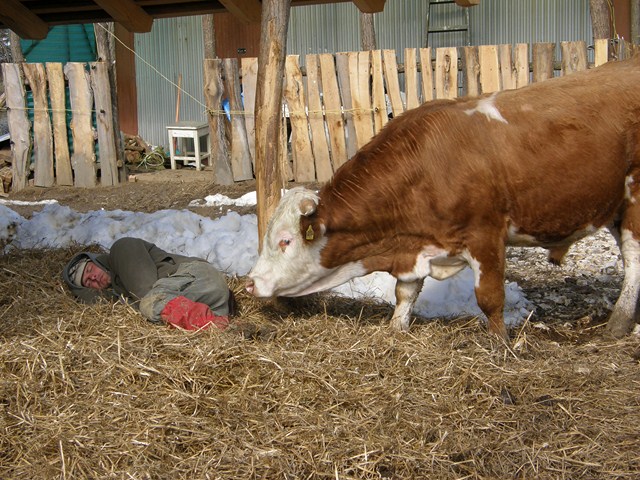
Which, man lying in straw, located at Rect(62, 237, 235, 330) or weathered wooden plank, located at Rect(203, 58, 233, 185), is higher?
weathered wooden plank, located at Rect(203, 58, 233, 185)

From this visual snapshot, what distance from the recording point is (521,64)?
11453 millimetres

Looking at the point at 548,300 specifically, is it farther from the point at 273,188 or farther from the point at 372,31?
the point at 372,31

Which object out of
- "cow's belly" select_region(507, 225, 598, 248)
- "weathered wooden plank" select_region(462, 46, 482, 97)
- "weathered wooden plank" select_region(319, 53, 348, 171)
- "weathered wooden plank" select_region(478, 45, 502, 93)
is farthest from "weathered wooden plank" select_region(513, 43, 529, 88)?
"cow's belly" select_region(507, 225, 598, 248)

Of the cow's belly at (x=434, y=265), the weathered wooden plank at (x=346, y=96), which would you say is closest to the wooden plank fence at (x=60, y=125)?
the weathered wooden plank at (x=346, y=96)

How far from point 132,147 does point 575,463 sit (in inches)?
528

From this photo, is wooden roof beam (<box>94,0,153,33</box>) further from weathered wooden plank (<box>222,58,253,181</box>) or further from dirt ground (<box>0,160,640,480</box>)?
weathered wooden plank (<box>222,58,253,181</box>)

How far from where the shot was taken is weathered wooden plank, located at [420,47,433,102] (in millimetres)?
11547

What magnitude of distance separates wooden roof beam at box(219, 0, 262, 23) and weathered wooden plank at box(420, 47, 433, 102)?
4.94m

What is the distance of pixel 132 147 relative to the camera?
641 inches

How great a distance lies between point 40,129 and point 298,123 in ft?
13.1

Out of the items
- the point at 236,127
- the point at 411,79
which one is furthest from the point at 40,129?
the point at 411,79

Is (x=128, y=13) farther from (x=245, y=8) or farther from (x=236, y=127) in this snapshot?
(x=236, y=127)

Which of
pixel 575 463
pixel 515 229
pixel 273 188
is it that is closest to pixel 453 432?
pixel 575 463

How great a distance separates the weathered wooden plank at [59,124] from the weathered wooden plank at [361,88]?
433 centimetres
